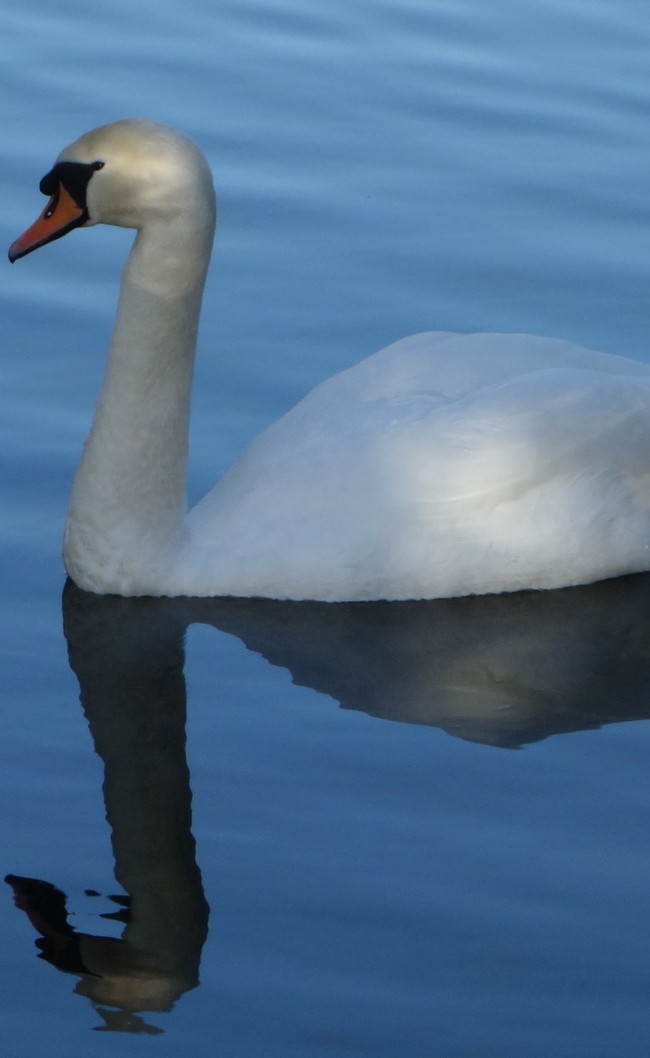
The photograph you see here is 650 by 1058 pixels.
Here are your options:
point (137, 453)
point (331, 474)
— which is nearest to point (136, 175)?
point (137, 453)

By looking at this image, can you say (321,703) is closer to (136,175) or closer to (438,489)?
(438,489)

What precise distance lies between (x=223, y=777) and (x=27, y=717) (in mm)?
533

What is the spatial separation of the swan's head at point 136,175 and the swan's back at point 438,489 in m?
0.72

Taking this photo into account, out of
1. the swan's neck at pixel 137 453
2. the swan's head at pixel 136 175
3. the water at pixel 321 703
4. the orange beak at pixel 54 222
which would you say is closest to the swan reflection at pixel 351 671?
the water at pixel 321 703

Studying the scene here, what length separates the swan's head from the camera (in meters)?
5.46

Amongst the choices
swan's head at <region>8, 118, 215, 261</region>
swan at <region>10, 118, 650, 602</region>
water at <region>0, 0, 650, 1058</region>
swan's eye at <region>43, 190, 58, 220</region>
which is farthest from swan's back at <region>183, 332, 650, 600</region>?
swan's eye at <region>43, 190, 58, 220</region>

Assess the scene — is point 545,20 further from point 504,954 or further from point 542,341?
point 504,954

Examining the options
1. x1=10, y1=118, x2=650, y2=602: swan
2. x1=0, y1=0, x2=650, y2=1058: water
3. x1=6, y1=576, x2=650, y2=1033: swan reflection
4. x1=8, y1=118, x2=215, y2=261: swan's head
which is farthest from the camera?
x1=10, y1=118, x2=650, y2=602: swan

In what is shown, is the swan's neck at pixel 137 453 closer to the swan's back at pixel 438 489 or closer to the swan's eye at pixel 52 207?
the swan's back at pixel 438 489

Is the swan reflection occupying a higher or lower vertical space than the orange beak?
lower

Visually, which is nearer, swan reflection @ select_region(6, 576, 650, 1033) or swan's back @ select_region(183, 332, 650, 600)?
swan reflection @ select_region(6, 576, 650, 1033)

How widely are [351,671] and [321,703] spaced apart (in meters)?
0.20

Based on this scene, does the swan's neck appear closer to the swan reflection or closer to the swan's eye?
the swan reflection

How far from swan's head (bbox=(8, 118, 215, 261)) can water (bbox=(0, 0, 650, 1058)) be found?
1.04 m
